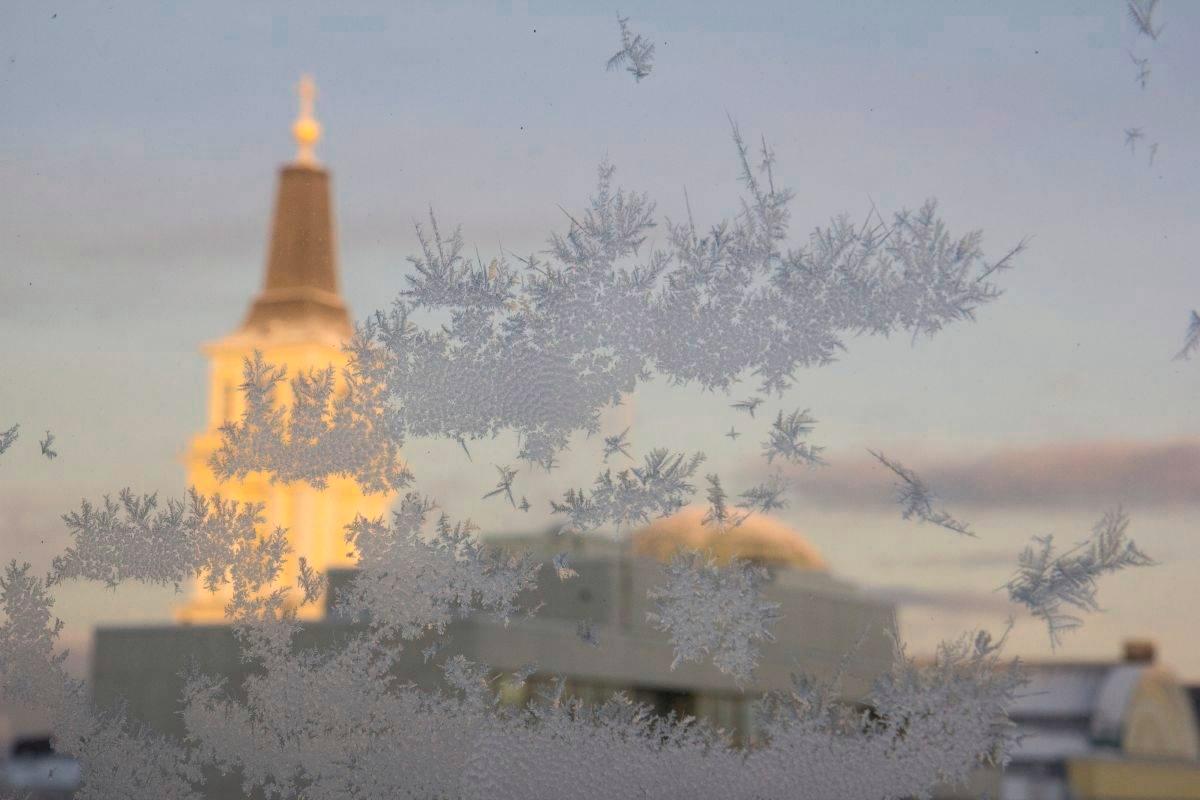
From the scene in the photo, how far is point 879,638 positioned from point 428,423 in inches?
29.6

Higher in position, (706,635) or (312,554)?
(312,554)

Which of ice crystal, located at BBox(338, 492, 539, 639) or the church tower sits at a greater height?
the church tower

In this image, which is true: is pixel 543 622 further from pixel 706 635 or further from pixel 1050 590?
pixel 1050 590

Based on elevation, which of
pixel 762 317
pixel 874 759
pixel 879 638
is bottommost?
pixel 874 759

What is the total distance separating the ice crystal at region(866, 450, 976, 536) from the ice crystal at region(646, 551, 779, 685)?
0.75 ft

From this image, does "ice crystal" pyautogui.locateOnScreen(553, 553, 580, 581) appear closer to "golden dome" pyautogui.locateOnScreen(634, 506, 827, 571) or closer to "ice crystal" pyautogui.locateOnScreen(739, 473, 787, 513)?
"golden dome" pyautogui.locateOnScreen(634, 506, 827, 571)

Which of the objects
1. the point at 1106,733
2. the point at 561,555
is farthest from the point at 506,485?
the point at 1106,733

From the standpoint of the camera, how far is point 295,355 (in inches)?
81.0

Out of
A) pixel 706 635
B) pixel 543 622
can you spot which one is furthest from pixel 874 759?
pixel 543 622

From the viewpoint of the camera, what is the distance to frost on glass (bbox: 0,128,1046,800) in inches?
71.6

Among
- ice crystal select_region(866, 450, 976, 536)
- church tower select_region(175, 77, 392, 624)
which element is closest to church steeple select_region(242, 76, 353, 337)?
church tower select_region(175, 77, 392, 624)

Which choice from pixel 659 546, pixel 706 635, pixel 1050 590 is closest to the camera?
pixel 1050 590

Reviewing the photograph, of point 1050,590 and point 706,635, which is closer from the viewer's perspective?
point 1050,590

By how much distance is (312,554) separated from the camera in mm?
1993
